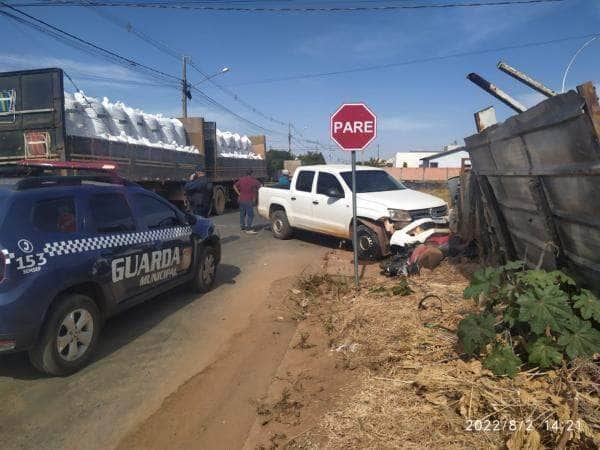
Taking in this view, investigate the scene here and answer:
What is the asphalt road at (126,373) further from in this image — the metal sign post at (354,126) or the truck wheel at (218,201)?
the truck wheel at (218,201)

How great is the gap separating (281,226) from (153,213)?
230 inches

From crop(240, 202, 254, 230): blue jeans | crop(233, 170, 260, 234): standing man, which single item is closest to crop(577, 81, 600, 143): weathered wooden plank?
crop(233, 170, 260, 234): standing man

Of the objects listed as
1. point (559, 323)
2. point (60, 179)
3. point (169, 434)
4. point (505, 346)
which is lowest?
point (169, 434)

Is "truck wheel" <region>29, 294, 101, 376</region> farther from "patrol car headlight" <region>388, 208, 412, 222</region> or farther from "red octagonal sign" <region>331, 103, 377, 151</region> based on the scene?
"patrol car headlight" <region>388, 208, 412, 222</region>

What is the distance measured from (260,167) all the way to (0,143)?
1451 centimetres

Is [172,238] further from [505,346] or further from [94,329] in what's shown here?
[505,346]

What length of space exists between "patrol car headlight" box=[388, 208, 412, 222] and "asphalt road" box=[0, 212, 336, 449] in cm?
271

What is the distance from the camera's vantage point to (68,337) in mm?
3947

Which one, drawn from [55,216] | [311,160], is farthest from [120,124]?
[311,160]

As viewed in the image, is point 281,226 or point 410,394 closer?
point 410,394

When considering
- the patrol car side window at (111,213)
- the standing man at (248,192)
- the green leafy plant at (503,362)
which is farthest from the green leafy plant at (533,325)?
the standing man at (248,192)

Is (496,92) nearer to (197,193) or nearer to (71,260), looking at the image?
(71,260)

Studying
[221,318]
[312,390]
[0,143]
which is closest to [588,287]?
[312,390]

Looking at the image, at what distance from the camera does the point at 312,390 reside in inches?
140
